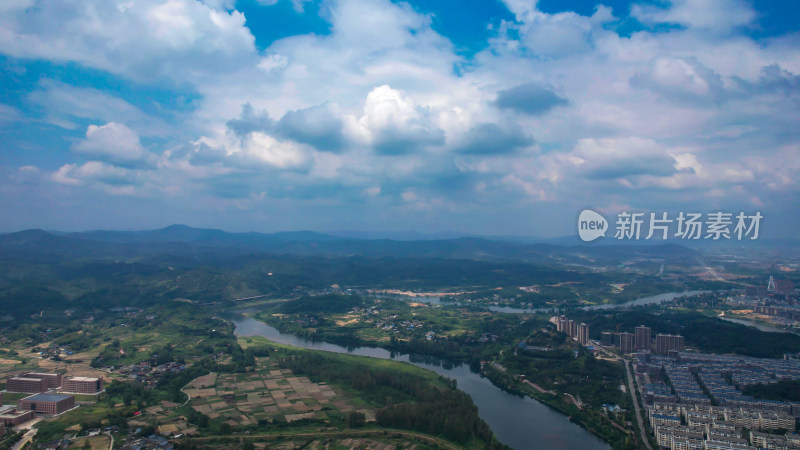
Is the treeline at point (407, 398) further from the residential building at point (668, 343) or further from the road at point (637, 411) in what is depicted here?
the residential building at point (668, 343)

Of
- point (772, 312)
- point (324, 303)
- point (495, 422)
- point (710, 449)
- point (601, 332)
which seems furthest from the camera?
point (324, 303)

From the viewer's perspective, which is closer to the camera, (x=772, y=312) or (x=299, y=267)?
(x=772, y=312)

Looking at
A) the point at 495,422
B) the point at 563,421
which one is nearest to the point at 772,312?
the point at 563,421

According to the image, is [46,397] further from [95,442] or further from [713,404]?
[713,404]

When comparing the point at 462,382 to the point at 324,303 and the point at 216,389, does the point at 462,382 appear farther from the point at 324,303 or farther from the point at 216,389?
the point at 324,303

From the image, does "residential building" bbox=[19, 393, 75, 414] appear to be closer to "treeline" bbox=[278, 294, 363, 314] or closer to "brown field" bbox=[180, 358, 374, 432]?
"brown field" bbox=[180, 358, 374, 432]

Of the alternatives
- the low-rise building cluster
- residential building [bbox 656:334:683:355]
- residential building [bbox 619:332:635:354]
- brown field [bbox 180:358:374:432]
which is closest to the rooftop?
brown field [bbox 180:358:374:432]

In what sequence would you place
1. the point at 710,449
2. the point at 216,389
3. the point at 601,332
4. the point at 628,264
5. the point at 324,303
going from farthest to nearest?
1. the point at 628,264
2. the point at 324,303
3. the point at 601,332
4. the point at 216,389
5. the point at 710,449
